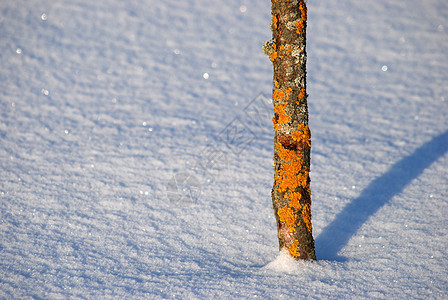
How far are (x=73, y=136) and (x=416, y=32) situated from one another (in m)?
8.92

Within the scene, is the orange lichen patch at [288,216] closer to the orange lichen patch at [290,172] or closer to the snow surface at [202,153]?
the orange lichen patch at [290,172]

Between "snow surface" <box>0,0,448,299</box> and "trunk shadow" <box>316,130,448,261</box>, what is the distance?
23mm

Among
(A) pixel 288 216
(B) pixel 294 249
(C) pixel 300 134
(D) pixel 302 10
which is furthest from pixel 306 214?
(D) pixel 302 10

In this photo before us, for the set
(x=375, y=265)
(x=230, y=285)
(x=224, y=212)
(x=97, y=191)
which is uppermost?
(x=375, y=265)

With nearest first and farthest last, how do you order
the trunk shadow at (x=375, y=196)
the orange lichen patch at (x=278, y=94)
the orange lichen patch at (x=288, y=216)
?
the orange lichen patch at (x=278, y=94) < the orange lichen patch at (x=288, y=216) < the trunk shadow at (x=375, y=196)

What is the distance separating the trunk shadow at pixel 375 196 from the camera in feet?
12.2

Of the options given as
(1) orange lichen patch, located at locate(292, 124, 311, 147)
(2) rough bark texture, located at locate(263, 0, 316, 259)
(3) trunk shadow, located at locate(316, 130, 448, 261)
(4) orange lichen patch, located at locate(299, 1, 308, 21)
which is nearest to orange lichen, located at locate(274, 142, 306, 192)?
(2) rough bark texture, located at locate(263, 0, 316, 259)

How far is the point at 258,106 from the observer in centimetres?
682

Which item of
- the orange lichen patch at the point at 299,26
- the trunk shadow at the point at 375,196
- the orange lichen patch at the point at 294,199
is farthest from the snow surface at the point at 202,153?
the orange lichen patch at the point at 299,26

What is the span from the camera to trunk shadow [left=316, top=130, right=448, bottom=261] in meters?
3.72

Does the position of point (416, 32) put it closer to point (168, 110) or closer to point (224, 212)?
point (168, 110)

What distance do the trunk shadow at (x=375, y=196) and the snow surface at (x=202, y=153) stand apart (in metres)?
0.02

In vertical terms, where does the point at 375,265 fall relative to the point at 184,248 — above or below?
above

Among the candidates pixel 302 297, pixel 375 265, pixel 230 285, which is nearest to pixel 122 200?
pixel 230 285
